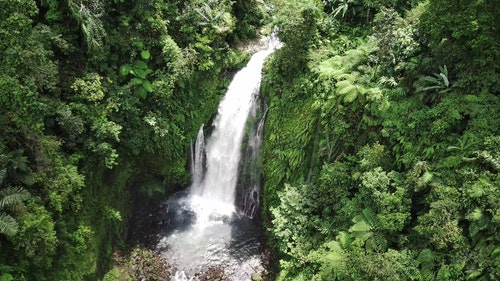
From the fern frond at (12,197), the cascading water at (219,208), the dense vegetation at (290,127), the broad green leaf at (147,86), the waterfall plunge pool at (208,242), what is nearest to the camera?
the fern frond at (12,197)

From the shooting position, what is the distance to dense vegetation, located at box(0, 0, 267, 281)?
8.52m

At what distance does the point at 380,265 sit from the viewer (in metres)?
8.43

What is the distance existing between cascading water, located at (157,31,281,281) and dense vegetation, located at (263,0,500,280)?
1378 mm

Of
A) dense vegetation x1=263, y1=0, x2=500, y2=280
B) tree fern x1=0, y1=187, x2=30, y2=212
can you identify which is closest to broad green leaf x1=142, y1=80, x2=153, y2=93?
dense vegetation x1=263, y1=0, x2=500, y2=280

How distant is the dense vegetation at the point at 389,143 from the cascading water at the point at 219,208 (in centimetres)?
138

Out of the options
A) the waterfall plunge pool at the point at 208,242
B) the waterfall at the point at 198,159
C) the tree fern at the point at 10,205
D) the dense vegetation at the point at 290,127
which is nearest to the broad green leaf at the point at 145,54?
the dense vegetation at the point at 290,127

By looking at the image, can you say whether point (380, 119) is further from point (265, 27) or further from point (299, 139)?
point (265, 27)

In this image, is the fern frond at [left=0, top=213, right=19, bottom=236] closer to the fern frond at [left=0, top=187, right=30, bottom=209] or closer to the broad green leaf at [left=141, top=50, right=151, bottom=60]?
the fern frond at [left=0, top=187, right=30, bottom=209]

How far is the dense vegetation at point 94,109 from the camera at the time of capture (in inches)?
336

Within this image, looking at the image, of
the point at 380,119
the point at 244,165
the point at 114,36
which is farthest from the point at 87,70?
the point at 380,119

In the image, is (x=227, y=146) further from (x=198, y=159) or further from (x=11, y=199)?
(x=11, y=199)

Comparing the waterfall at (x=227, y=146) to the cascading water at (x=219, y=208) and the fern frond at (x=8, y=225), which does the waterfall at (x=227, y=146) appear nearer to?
the cascading water at (x=219, y=208)

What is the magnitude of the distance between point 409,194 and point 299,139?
469 cm

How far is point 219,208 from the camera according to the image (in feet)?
51.1
